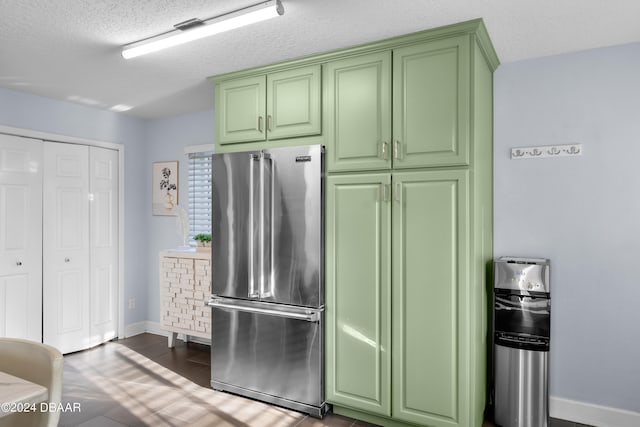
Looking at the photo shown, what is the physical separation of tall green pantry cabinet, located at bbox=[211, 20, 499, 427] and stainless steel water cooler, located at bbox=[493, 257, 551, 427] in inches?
4.8

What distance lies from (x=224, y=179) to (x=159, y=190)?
6.82 ft

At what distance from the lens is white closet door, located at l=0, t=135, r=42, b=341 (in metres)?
3.71

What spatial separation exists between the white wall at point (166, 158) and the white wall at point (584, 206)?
10.5ft

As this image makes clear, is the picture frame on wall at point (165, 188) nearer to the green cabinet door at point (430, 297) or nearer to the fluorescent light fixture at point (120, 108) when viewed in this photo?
the fluorescent light fixture at point (120, 108)

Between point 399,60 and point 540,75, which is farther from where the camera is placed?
point 540,75

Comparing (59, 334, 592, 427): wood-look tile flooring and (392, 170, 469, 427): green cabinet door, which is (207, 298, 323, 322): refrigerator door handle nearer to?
(392, 170, 469, 427): green cabinet door

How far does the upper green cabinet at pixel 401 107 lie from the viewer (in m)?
2.46

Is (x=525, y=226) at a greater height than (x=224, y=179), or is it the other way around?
(x=224, y=179)

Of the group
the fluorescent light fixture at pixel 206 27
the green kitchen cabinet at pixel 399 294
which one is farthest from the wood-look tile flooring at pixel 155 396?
the fluorescent light fixture at pixel 206 27

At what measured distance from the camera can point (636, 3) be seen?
2178 millimetres

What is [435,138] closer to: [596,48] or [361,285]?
[361,285]

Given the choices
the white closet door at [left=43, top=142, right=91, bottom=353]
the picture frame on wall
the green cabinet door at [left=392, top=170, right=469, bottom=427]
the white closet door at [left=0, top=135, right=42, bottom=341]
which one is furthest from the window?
the green cabinet door at [left=392, top=170, right=469, bottom=427]

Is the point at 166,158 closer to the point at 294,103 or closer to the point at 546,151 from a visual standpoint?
the point at 294,103

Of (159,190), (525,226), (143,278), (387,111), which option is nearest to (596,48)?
(525,226)
